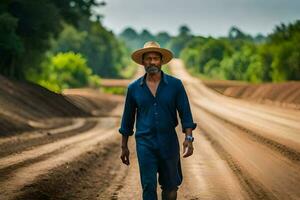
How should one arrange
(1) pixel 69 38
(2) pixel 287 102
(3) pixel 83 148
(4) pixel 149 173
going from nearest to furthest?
1. (4) pixel 149 173
2. (3) pixel 83 148
3. (2) pixel 287 102
4. (1) pixel 69 38

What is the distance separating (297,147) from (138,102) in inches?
522

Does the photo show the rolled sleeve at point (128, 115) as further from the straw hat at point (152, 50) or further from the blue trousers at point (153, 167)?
the straw hat at point (152, 50)

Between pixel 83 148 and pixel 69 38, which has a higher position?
pixel 69 38

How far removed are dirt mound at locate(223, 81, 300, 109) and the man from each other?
3760cm

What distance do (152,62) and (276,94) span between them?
48.4 meters

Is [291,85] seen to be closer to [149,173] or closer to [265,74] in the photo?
Result: [265,74]

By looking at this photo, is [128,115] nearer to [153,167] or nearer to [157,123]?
[157,123]

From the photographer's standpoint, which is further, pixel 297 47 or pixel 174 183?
pixel 297 47

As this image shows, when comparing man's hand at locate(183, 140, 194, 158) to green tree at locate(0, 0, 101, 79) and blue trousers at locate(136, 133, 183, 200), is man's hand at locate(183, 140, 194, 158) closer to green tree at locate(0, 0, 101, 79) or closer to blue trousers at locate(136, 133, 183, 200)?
blue trousers at locate(136, 133, 183, 200)

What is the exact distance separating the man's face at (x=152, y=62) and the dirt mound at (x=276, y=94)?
3762cm

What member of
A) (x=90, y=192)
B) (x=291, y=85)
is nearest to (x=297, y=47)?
(x=291, y=85)

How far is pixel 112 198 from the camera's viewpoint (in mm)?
9633

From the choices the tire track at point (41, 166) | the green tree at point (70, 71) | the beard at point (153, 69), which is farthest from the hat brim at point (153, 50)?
the green tree at point (70, 71)

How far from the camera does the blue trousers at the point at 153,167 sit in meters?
6.33
